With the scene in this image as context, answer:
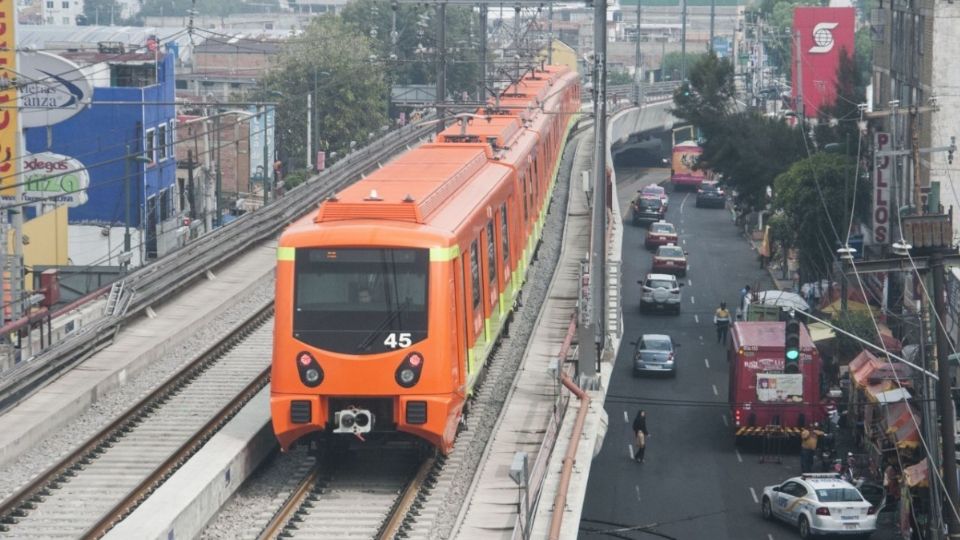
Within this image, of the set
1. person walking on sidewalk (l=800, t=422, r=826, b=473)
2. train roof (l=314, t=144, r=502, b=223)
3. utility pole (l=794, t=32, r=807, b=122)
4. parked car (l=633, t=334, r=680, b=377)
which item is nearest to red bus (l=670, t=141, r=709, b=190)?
utility pole (l=794, t=32, r=807, b=122)

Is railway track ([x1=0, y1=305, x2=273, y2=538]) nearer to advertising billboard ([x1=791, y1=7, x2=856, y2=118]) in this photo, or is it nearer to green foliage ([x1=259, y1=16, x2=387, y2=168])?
advertising billboard ([x1=791, y1=7, x2=856, y2=118])

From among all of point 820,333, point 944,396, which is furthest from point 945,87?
point 944,396

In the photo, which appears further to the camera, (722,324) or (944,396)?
(722,324)

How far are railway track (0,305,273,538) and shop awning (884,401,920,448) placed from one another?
11049mm

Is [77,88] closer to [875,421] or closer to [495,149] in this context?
[495,149]

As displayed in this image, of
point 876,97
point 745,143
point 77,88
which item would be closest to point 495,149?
point 77,88

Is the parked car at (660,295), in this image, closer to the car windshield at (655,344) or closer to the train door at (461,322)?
the car windshield at (655,344)

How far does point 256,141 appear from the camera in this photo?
8075 centimetres

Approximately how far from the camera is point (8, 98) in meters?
29.0

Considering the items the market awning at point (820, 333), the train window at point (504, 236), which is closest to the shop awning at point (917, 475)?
the train window at point (504, 236)

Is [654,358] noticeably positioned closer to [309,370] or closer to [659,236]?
[659,236]

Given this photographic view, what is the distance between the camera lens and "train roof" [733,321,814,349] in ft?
117

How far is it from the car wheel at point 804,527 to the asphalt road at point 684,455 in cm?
36

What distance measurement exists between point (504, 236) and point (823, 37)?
48.1 meters
